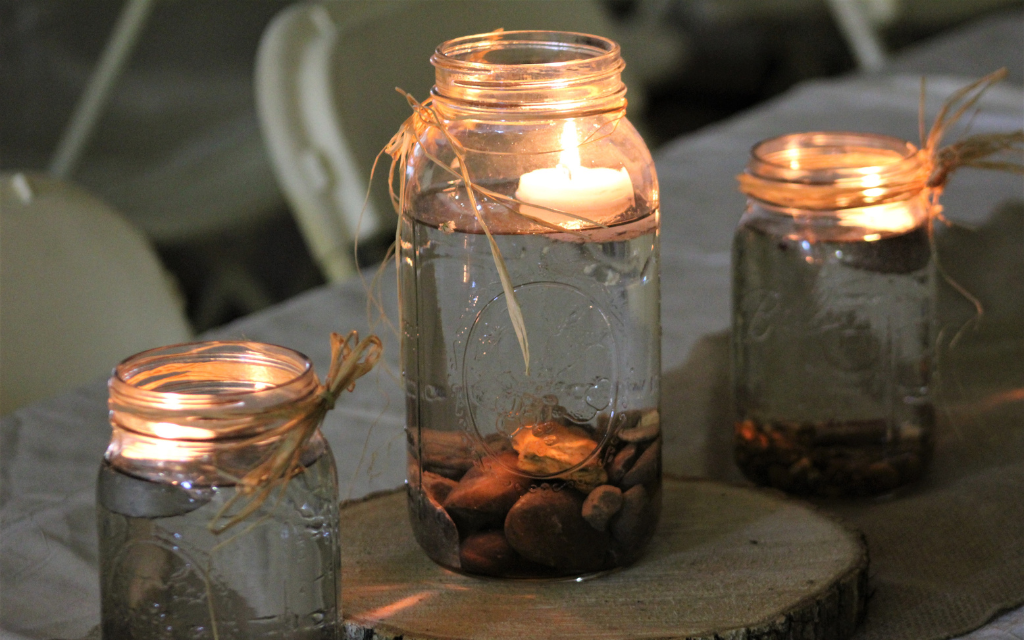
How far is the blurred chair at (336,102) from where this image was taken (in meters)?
1.20

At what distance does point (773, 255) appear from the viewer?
2.12 ft

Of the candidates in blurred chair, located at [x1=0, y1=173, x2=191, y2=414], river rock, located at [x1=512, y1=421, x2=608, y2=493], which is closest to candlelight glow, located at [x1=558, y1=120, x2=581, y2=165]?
river rock, located at [x1=512, y1=421, x2=608, y2=493]

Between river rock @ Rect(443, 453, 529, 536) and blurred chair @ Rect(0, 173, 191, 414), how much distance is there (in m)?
Answer: 0.50

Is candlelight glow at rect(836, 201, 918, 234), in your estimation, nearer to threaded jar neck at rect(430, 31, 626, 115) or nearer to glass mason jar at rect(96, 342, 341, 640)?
threaded jar neck at rect(430, 31, 626, 115)

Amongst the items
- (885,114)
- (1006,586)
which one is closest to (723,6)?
(885,114)

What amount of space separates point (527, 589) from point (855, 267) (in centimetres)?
26

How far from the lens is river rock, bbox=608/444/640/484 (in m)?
0.52

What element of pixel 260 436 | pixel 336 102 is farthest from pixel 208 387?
pixel 336 102

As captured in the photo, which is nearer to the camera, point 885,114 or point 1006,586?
point 1006,586

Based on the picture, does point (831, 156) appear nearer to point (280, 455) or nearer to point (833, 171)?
point (833, 171)

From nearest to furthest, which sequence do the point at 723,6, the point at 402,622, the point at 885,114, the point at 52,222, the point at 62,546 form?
the point at 402,622 → the point at 62,546 → the point at 52,222 → the point at 885,114 → the point at 723,6

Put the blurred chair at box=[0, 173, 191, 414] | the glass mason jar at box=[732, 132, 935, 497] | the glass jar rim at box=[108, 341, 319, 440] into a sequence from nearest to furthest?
the glass jar rim at box=[108, 341, 319, 440] → the glass mason jar at box=[732, 132, 935, 497] → the blurred chair at box=[0, 173, 191, 414]

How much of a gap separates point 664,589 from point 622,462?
0.19 feet

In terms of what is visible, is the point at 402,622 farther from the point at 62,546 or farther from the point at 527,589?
the point at 62,546
